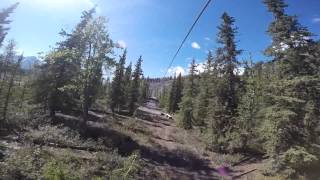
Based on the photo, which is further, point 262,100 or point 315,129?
point 262,100

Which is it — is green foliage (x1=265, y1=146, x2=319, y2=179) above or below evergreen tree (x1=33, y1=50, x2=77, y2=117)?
below

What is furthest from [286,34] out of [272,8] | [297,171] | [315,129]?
[297,171]

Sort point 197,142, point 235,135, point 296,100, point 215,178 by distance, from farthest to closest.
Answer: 1. point 197,142
2. point 235,135
3. point 215,178
4. point 296,100

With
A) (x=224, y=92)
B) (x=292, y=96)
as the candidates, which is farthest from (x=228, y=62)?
(x=292, y=96)

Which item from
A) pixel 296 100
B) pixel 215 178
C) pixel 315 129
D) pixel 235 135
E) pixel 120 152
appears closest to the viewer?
pixel 296 100

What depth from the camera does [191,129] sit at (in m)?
47.5

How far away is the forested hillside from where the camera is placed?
20.9 meters

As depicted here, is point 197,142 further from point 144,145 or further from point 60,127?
point 60,127

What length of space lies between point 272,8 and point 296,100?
830cm

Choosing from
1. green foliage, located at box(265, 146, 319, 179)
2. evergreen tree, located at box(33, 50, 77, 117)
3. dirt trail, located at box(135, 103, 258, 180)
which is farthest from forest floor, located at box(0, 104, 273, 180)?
evergreen tree, located at box(33, 50, 77, 117)

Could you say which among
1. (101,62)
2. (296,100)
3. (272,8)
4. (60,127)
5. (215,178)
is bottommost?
(215,178)

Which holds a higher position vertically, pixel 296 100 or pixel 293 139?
pixel 296 100

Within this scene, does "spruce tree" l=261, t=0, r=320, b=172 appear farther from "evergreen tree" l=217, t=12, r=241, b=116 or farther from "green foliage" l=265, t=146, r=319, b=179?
"evergreen tree" l=217, t=12, r=241, b=116

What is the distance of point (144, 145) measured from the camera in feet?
108
